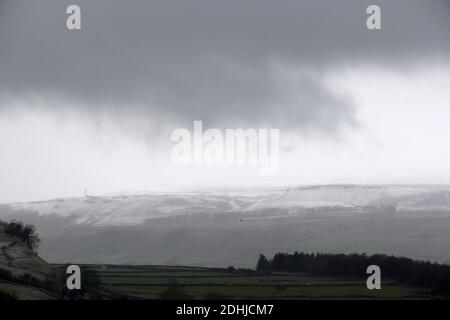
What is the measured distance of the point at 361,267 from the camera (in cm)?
4178

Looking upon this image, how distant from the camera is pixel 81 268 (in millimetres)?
41562

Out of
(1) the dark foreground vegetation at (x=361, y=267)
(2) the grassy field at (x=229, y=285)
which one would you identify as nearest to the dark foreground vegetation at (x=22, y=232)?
A: (2) the grassy field at (x=229, y=285)

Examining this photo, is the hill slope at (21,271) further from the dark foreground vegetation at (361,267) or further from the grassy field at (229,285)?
the dark foreground vegetation at (361,267)

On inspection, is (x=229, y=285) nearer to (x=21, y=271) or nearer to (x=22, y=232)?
(x=21, y=271)

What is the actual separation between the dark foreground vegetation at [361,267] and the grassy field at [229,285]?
0.71m

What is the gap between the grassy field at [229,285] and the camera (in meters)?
37.4

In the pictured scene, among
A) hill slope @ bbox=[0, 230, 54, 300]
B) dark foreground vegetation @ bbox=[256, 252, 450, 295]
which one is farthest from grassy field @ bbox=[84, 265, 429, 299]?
hill slope @ bbox=[0, 230, 54, 300]

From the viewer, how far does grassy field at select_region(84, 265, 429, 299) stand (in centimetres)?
3738
